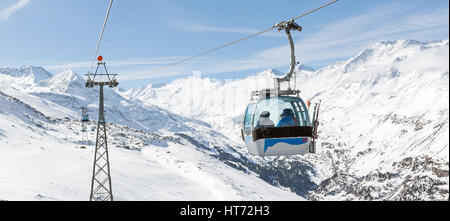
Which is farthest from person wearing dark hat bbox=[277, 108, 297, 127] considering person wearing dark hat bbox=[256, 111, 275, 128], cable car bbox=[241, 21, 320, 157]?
person wearing dark hat bbox=[256, 111, 275, 128]

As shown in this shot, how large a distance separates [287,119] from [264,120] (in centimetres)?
108

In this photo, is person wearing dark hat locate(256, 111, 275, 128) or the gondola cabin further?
person wearing dark hat locate(256, 111, 275, 128)

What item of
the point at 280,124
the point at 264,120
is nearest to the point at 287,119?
the point at 280,124

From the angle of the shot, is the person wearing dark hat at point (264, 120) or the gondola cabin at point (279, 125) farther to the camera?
the person wearing dark hat at point (264, 120)

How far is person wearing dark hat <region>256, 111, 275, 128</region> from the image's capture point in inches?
740

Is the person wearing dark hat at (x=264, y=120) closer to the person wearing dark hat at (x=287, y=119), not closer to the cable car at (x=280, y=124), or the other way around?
the cable car at (x=280, y=124)

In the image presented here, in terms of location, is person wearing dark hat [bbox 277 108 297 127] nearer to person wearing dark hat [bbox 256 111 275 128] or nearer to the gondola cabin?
the gondola cabin

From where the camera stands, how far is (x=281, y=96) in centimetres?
1850

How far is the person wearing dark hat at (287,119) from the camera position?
61.7ft

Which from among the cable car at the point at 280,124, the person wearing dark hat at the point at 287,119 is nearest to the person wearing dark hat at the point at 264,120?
the cable car at the point at 280,124

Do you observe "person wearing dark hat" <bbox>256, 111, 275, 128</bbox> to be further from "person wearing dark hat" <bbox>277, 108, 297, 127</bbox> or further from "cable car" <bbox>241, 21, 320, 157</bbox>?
"person wearing dark hat" <bbox>277, 108, 297, 127</bbox>

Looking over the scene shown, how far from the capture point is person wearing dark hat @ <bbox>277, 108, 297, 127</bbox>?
18797 mm
